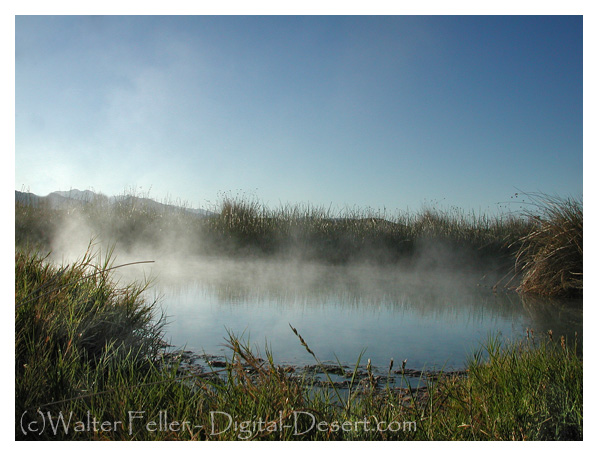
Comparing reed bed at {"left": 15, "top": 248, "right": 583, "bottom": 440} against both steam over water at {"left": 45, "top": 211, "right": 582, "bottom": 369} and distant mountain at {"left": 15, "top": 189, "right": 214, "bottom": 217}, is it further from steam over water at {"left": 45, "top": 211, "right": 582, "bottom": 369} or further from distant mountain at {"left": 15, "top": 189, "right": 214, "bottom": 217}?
distant mountain at {"left": 15, "top": 189, "right": 214, "bottom": 217}

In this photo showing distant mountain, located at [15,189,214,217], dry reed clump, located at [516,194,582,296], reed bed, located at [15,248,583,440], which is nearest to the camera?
reed bed, located at [15,248,583,440]

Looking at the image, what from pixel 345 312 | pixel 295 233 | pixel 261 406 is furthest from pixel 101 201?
pixel 261 406

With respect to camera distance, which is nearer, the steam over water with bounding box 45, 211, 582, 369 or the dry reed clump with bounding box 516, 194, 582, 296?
the steam over water with bounding box 45, 211, 582, 369

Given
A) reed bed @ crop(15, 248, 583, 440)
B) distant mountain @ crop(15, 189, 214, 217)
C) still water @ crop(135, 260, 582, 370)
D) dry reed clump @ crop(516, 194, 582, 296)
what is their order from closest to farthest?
reed bed @ crop(15, 248, 583, 440)
still water @ crop(135, 260, 582, 370)
dry reed clump @ crop(516, 194, 582, 296)
distant mountain @ crop(15, 189, 214, 217)

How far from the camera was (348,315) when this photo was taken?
316 centimetres

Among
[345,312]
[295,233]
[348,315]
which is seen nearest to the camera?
[348,315]

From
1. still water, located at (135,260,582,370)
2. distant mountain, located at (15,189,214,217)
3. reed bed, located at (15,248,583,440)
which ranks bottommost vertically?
still water, located at (135,260,582,370)

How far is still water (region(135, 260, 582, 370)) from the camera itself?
2316 millimetres

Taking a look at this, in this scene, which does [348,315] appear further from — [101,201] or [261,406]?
[101,201]

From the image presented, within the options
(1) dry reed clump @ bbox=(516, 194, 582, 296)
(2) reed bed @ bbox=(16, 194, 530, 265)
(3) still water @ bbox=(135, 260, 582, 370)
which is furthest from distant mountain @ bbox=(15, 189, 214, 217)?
(1) dry reed clump @ bbox=(516, 194, 582, 296)

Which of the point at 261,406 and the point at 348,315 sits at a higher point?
the point at 261,406

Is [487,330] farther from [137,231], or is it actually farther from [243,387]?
[137,231]
